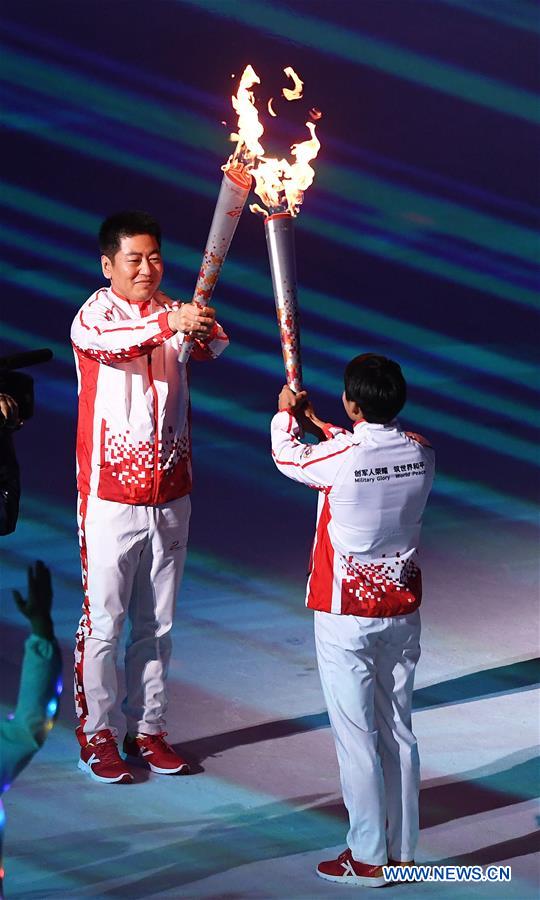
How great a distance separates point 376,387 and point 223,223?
0.75 metres

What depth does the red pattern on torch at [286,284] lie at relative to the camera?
363cm

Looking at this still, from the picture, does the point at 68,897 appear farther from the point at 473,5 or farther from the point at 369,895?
the point at 473,5

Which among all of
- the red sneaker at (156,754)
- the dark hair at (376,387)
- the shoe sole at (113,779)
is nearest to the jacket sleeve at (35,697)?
the dark hair at (376,387)

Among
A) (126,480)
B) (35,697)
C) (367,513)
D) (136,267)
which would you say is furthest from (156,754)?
(35,697)

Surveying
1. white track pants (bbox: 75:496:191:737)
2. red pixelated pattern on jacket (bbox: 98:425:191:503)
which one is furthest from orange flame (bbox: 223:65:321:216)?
white track pants (bbox: 75:496:191:737)

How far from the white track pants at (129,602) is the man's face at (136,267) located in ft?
1.94

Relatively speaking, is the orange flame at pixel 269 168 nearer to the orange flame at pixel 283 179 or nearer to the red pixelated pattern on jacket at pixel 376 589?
the orange flame at pixel 283 179

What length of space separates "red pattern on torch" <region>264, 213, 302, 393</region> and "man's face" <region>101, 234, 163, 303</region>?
50 cm

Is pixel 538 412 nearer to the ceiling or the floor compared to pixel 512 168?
nearer to the floor

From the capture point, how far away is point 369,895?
333cm

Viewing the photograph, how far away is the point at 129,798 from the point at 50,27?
6703mm

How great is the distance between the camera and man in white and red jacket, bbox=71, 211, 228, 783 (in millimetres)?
4031

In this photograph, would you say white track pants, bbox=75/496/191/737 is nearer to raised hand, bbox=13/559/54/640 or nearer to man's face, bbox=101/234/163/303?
man's face, bbox=101/234/163/303

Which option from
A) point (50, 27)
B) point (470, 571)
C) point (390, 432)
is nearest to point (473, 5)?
point (50, 27)
